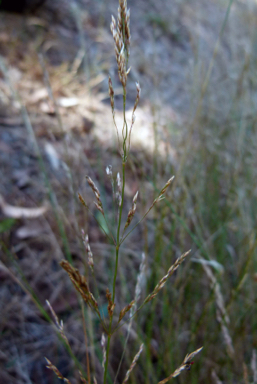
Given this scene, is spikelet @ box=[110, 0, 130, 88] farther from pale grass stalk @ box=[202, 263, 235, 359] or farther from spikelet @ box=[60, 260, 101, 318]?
pale grass stalk @ box=[202, 263, 235, 359]

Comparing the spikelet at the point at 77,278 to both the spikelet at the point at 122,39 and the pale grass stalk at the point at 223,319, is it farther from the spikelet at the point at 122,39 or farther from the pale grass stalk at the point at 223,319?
the pale grass stalk at the point at 223,319

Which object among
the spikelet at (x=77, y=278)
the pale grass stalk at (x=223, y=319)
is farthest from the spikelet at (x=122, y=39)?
the pale grass stalk at (x=223, y=319)

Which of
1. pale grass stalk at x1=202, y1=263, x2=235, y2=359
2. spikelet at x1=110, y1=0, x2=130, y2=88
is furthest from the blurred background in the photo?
spikelet at x1=110, y1=0, x2=130, y2=88

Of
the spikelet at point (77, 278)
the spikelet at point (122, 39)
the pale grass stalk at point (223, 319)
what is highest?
the spikelet at point (122, 39)

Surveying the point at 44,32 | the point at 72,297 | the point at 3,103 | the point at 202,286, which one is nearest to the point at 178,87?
the point at 44,32

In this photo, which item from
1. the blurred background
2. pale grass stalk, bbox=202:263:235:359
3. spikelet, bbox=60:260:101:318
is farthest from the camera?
the blurred background

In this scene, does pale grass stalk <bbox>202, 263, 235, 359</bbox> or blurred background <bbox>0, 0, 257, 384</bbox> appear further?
blurred background <bbox>0, 0, 257, 384</bbox>

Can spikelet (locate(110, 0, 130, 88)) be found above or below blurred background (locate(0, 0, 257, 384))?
above

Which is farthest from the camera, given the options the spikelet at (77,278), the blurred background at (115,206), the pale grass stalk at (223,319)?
the blurred background at (115,206)
